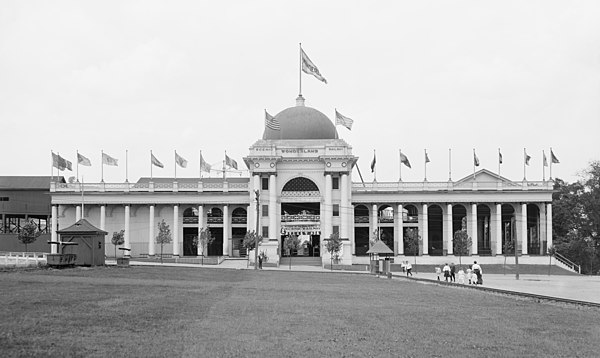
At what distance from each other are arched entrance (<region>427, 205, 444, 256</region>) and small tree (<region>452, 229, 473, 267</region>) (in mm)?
6076

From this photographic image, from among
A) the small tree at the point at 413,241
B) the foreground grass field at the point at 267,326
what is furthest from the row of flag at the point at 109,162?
the foreground grass field at the point at 267,326

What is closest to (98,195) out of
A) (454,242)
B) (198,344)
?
(454,242)

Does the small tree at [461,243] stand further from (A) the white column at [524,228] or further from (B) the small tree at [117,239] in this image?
(B) the small tree at [117,239]

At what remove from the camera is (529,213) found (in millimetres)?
96250

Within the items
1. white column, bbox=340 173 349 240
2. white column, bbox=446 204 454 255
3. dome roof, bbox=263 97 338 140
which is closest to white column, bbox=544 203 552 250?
white column, bbox=446 204 454 255

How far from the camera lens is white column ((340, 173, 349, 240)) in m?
88.6

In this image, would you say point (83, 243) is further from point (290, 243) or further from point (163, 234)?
point (290, 243)

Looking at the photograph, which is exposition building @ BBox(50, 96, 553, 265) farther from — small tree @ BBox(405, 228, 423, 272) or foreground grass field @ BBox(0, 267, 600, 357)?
foreground grass field @ BBox(0, 267, 600, 357)

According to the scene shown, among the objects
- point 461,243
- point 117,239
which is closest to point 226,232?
point 117,239

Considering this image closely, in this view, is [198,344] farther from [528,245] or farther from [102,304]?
[528,245]

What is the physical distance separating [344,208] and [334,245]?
30.0ft

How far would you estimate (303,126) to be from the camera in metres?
93.1

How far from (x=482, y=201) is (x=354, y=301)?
67.9m

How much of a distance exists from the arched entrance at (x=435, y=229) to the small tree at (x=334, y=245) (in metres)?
17.6
